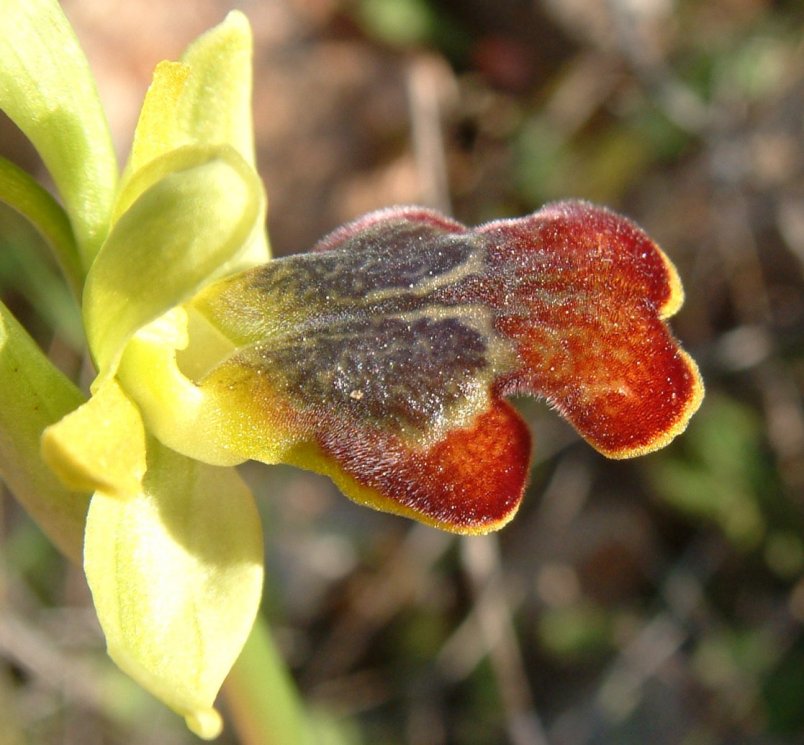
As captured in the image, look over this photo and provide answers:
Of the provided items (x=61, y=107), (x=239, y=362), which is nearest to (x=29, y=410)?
(x=239, y=362)

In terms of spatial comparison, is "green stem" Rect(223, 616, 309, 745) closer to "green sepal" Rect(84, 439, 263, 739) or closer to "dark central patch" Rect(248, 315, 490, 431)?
"green sepal" Rect(84, 439, 263, 739)

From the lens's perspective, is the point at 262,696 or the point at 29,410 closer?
the point at 29,410

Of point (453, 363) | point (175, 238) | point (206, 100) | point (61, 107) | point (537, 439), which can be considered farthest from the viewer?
point (537, 439)

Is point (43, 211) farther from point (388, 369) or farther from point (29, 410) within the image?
point (388, 369)

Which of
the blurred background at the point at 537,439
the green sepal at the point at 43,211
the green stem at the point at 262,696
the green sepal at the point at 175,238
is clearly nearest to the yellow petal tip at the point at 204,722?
the green stem at the point at 262,696

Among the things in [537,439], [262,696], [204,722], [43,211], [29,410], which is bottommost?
[537,439]
